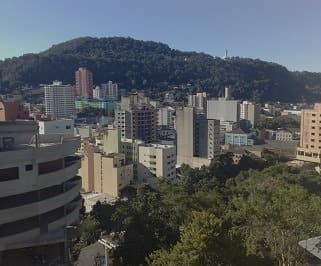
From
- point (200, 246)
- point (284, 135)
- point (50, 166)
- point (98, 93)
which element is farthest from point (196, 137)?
point (98, 93)

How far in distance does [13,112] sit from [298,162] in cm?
2612

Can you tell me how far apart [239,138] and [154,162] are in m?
22.5

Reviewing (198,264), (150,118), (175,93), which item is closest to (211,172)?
(150,118)

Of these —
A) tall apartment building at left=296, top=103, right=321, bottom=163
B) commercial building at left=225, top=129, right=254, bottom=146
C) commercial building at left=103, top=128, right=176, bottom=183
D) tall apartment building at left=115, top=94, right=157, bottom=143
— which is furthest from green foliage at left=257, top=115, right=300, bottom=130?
commercial building at left=103, top=128, right=176, bottom=183

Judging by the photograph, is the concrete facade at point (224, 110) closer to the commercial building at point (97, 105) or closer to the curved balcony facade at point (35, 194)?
the commercial building at point (97, 105)

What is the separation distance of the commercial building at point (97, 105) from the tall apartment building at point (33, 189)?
203 ft

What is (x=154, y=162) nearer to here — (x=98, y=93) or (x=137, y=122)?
(x=137, y=122)

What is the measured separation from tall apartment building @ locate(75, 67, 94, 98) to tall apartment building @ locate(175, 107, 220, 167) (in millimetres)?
52110

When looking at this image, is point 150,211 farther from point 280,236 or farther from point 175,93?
point 175,93

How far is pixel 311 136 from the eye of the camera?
38875mm

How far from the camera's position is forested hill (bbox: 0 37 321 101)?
95.8 m

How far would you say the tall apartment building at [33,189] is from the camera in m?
11.6

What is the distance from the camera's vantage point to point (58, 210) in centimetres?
1342

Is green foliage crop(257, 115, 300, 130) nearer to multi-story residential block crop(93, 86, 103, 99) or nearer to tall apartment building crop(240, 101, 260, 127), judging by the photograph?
tall apartment building crop(240, 101, 260, 127)
